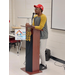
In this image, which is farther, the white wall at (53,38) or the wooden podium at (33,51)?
the white wall at (53,38)

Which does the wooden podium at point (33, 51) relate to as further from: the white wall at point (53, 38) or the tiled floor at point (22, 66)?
Answer: the white wall at point (53, 38)

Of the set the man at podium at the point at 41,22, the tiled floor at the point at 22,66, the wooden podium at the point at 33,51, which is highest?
the man at podium at the point at 41,22

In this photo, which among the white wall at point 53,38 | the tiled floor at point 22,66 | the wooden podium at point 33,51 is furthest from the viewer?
the white wall at point 53,38

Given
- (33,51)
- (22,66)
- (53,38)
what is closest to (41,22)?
(33,51)

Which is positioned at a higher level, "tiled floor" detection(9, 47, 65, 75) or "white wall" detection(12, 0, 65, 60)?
"white wall" detection(12, 0, 65, 60)

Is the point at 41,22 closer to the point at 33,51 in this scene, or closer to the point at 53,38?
the point at 33,51

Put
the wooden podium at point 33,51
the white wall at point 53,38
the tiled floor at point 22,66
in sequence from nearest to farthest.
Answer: the wooden podium at point 33,51, the tiled floor at point 22,66, the white wall at point 53,38

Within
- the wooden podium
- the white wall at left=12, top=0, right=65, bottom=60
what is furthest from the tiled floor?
the white wall at left=12, top=0, right=65, bottom=60

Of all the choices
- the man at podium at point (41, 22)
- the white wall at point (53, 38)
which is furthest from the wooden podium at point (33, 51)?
the white wall at point (53, 38)

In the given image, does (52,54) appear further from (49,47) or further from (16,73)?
(16,73)

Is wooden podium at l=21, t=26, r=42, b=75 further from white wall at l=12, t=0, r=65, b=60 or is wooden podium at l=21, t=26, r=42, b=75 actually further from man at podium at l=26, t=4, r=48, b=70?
white wall at l=12, t=0, r=65, b=60

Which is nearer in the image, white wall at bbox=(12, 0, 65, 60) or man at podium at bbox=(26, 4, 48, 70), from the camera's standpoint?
man at podium at bbox=(26, 4, 48, 70)
